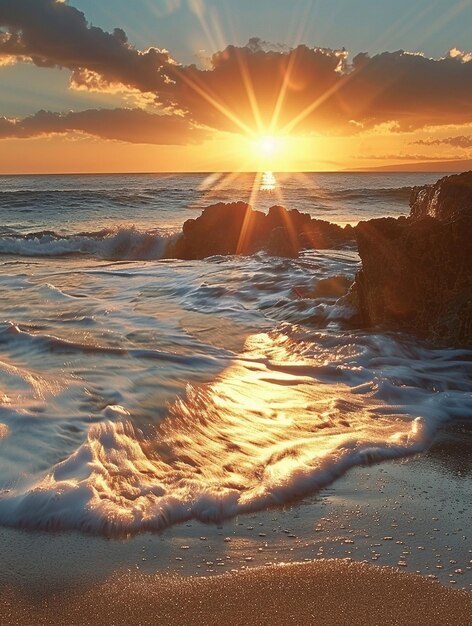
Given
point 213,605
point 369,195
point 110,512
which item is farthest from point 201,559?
point 369,195

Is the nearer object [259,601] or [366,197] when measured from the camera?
[259,601]

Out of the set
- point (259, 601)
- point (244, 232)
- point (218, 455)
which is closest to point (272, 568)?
point (259, 601)

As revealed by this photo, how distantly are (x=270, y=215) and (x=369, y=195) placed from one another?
93.8 ft

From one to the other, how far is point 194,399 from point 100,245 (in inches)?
562

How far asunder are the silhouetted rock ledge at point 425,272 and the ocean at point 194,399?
0.30 meters

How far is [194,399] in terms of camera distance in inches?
165

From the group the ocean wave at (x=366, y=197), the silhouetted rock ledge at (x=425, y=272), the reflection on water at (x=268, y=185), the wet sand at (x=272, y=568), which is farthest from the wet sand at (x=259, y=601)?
the reflection on water at (x=268, y=185)

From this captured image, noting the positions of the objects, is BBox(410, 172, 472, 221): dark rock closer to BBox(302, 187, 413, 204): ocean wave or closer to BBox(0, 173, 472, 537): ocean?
BBox(0, 173, 472, 537): ocean

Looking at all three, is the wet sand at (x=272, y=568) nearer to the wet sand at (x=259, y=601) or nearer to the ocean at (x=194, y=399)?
the wet sand at (x=259, y=601)

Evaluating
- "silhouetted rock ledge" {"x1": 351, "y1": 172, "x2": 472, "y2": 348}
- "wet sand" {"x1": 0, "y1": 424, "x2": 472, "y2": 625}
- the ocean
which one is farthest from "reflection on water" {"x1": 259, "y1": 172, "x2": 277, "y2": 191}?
"wet sand" {"x1": 0, "y1": 424, "x2": 472, "y2": 625}

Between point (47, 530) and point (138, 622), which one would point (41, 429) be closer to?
point (47, 530)

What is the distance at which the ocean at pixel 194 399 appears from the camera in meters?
2.78

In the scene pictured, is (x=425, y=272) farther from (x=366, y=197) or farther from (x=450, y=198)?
(x=366, y=197)

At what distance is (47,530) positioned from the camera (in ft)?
8.14
